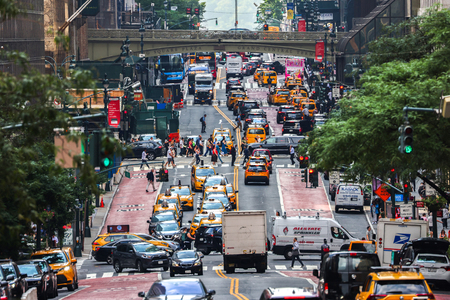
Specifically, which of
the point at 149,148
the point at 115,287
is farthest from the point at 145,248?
the point at 149,148

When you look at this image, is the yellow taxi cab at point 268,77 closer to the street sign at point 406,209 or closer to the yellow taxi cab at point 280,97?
the yellow taxi cab at point 280,97

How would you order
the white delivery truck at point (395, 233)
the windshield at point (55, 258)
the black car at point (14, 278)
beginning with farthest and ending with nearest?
the white delivery truck at point (395, 233) < the windshield at point (55, 258) < the black car at point (14, 278)

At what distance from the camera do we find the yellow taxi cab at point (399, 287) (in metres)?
15.5

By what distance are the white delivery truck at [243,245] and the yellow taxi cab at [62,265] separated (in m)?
6.14

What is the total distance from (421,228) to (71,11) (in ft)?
197

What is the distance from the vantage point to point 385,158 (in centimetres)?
2509

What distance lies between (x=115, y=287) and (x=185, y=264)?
3812 mm

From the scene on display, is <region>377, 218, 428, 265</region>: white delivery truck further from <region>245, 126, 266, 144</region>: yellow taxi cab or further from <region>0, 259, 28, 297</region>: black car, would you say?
<region>245, 126, 266, 144</region>: yellow taxi cab

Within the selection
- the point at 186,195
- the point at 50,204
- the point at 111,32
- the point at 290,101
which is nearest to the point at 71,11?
the point at 111,32

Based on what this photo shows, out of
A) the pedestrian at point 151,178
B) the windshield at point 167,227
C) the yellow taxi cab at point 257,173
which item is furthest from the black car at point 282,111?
the windshield at point 167,227

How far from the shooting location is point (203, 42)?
8950 cm

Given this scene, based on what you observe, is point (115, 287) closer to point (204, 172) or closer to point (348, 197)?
point (348, 197)

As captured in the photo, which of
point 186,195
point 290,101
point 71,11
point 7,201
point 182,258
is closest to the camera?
point 7,201

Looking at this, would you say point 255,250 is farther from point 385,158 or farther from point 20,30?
point 20,30
